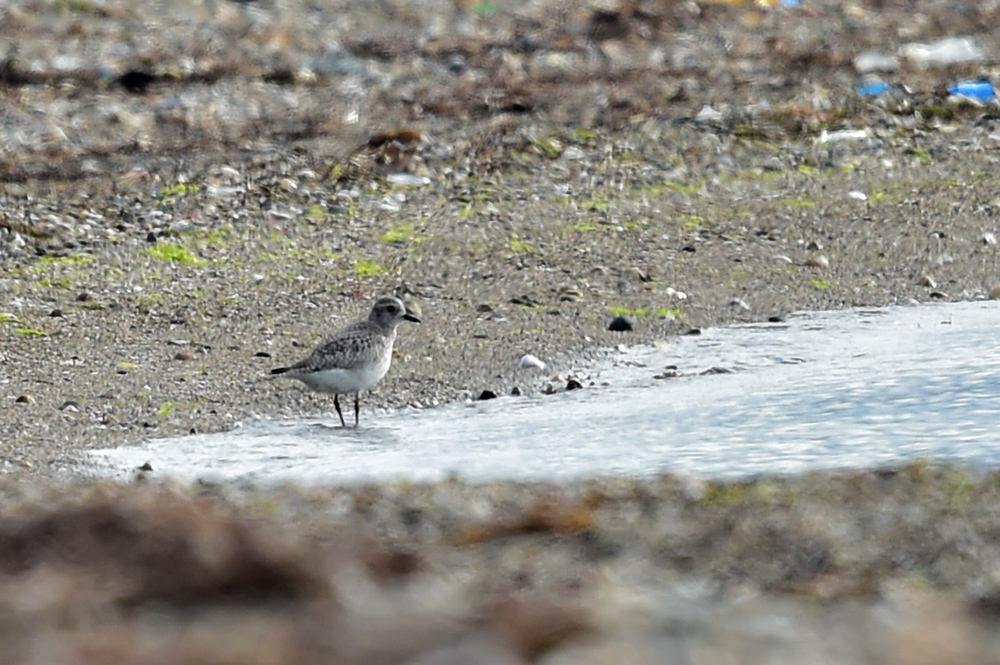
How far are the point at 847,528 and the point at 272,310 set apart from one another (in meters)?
5.11

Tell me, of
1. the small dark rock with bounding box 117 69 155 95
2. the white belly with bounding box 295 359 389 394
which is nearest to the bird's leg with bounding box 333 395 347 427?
the white belly with bounding box 295 359 389 394

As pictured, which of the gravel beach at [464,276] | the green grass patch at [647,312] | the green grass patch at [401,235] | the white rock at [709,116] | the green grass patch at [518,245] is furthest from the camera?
the white rock at [709,116]

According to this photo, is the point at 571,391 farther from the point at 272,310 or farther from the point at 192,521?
the point at 192,521

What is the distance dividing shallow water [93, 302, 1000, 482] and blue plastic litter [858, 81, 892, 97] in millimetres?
5652

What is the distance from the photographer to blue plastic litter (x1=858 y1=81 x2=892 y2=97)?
48.4 ft

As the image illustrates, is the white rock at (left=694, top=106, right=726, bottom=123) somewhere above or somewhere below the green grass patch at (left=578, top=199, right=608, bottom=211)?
above

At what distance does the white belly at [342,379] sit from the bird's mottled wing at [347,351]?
22 mm

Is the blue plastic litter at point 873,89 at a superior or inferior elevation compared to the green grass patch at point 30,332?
superior

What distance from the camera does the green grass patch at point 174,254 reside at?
36.1 feet

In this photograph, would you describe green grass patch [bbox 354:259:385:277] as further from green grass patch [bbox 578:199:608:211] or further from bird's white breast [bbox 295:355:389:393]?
bird's white breast [bbox 295:355:389:393]

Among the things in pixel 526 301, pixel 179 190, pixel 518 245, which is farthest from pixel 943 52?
pixel 526 301

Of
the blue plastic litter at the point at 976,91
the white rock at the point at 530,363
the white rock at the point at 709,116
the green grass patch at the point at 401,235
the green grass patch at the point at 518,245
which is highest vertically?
the blue plastic litter at the point at 976,91

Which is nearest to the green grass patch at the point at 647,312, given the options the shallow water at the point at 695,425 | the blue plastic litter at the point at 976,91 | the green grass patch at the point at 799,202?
the shallow water at the point at 695,425

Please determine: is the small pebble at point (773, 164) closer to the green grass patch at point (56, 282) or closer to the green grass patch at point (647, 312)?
the green grass patch at point (647, 312)
